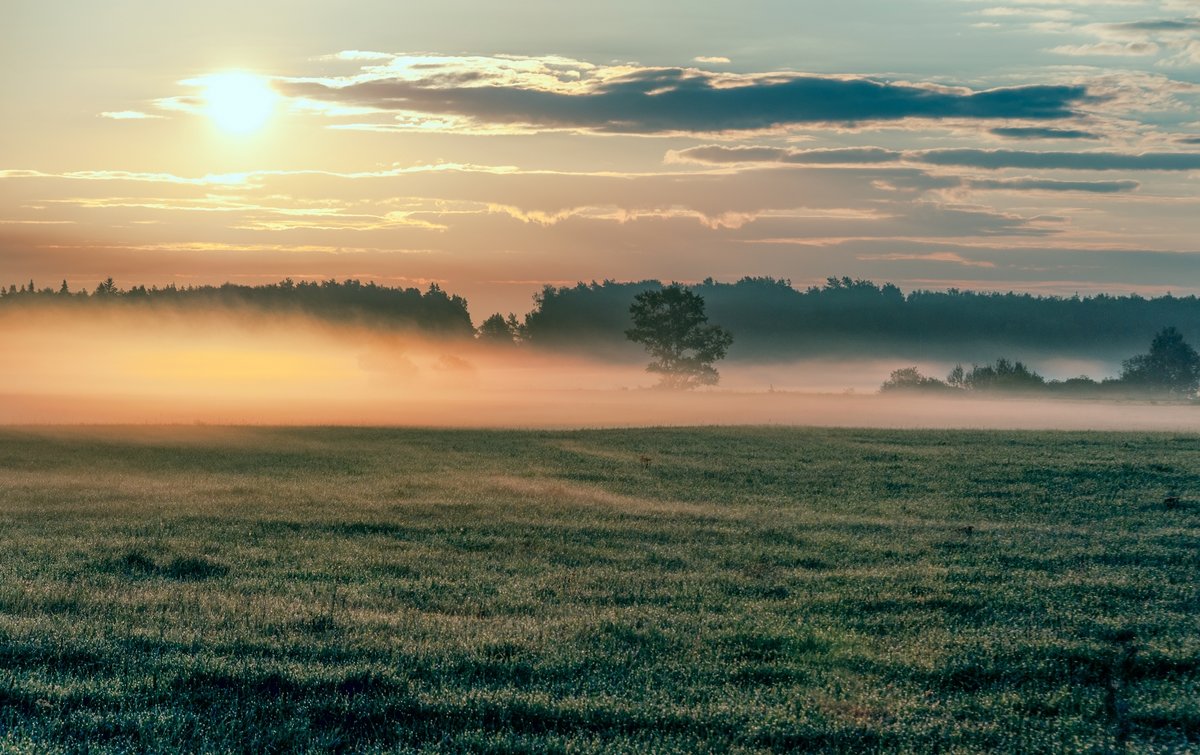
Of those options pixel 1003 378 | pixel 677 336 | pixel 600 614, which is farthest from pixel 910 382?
pixel 600 614

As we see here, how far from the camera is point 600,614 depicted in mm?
15266

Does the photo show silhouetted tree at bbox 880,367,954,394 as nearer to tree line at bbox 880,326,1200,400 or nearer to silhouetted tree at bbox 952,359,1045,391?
tree line at bbox 880,326,1200,400

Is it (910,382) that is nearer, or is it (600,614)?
(600,614)

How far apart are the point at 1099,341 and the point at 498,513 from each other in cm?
17073

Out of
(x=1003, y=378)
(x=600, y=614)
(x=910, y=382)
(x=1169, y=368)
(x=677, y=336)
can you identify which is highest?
(x=677, y=336)

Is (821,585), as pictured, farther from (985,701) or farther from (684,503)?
(684,503)

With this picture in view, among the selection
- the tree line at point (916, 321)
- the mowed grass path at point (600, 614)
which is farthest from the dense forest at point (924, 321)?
the mowed grass path at point (600, 614)

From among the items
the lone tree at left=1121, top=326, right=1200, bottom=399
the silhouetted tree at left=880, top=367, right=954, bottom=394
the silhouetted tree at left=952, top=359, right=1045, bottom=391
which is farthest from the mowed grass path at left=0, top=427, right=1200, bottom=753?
the lone tree at left=1121, top=326, right=1200, bottom=399

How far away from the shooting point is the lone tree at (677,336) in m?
108

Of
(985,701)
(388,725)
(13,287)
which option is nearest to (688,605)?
(985,701)

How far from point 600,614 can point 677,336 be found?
93.7 metres

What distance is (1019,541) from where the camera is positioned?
75.7ft

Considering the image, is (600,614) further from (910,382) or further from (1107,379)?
(1107,379)

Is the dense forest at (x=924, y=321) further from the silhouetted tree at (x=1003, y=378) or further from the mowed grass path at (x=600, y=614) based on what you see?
the mowed grass path at (x=600, y=614)
